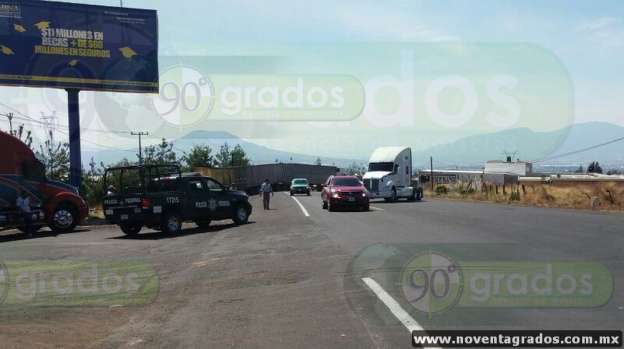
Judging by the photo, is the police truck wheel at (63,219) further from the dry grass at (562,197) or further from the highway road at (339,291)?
the dry grass at (562,197)

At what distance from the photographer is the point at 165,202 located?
69.8ft

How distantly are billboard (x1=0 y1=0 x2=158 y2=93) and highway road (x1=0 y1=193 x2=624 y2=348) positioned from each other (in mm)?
17044

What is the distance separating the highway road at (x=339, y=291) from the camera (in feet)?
23.7

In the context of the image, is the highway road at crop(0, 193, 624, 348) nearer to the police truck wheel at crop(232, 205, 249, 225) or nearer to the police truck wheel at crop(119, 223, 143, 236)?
the police truck wheel at crop(119, 223, 143, 236)

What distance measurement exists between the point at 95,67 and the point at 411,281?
91.0 feet

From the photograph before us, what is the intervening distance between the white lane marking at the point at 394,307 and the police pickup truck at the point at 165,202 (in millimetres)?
12341

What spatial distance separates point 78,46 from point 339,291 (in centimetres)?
2774

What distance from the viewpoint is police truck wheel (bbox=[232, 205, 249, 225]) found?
950 inches

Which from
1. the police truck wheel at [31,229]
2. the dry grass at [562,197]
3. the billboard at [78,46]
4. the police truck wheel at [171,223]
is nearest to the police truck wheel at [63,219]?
the police truck wheel at [31,229]

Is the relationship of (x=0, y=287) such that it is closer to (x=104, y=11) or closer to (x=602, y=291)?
(x=602, y=291)

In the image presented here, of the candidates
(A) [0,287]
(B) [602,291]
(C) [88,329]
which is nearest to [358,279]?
(B) [602,291]

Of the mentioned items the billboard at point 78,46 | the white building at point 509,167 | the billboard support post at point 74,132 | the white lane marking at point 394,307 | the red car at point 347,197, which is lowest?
the white lane marking at point 394,307

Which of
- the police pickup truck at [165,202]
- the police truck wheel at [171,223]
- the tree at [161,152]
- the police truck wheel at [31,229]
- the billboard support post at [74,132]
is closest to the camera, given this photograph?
the police pickup truck at [165,202]

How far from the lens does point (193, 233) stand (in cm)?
2150
